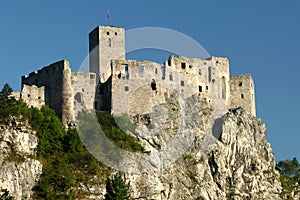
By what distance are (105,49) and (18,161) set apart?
2157 cm

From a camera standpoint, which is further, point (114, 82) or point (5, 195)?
point (114, 82)

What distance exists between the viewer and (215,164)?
109 metres

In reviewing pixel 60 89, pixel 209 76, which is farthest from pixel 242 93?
pixel 60 89

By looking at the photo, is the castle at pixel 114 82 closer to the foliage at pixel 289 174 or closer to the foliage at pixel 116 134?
the foliage at pixel 116 134

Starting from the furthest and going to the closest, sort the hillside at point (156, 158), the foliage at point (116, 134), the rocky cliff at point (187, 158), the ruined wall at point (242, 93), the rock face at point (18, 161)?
1. the ruined wall at point (242, 93)
2. the foliage at point (116, 134)
3. the rocky cliff at point (187, 158)
4. the hillside at point (156, 158)
5. the rock face at point (18, 161)

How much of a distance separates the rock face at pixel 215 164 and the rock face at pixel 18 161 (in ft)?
36.7

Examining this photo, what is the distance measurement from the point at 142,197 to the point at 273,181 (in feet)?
76.0

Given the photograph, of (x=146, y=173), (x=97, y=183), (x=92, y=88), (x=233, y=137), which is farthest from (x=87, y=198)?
(x=233, y=137)

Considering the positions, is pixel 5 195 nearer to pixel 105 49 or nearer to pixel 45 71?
pixel 45 71

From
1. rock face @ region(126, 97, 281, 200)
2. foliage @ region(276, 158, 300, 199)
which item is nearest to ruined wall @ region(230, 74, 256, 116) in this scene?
rock face @ region(126, 97, 281, 200)

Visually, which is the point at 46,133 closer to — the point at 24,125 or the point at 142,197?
the point at 24,125

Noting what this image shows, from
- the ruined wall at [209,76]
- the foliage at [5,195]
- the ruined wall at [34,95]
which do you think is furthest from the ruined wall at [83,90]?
the foliage at [5,195]

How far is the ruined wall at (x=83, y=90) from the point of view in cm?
10644

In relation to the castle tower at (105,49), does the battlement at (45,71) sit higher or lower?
lower
